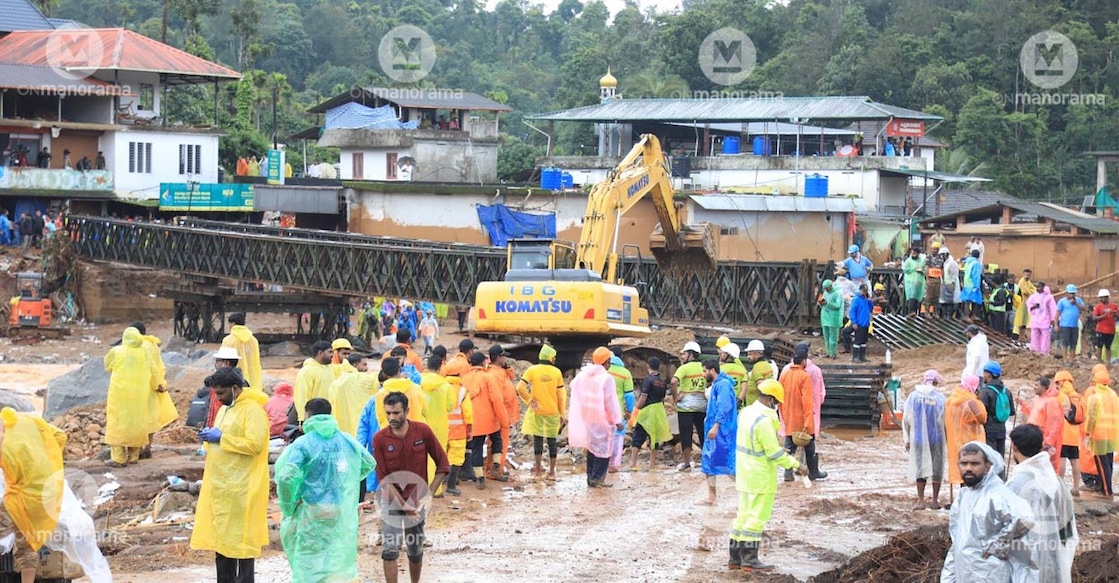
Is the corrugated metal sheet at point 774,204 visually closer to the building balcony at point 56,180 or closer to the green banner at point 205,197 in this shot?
the green banner at point 205,197

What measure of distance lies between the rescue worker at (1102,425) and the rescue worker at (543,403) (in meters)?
5.46

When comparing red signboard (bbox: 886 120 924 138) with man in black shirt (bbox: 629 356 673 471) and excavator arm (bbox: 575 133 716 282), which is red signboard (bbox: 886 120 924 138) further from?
man in black shirt (bbox: 629 356 673 471)

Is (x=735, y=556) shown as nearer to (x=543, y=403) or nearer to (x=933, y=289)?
(x=543, y=403)

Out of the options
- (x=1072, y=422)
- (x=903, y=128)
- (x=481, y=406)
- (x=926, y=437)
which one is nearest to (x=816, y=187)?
(x=903, y=128)

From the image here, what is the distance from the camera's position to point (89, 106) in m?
49.2

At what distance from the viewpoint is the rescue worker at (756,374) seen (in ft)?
53.4

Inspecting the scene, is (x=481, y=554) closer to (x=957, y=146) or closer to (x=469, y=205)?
(x=469, y=205)

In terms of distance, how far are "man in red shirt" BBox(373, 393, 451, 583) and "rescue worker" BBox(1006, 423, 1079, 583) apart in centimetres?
415

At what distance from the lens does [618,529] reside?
533 inches

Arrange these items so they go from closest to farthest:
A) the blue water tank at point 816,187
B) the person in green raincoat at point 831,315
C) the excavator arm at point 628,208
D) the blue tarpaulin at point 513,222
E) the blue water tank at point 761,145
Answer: the excavator arm at point 628,208, the person in green raincoat at point 831,315, the blue water tank at point 816,187, the blue tarpaulin at point 513,222, the blue water tank at point 761,145

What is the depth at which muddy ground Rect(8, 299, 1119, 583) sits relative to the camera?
1152 centimetres

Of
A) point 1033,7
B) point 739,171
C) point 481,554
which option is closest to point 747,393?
point 481,554

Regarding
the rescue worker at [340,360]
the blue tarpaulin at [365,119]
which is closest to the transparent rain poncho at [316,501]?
the rescue worker at [340,360]

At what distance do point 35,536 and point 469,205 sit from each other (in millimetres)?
35415
